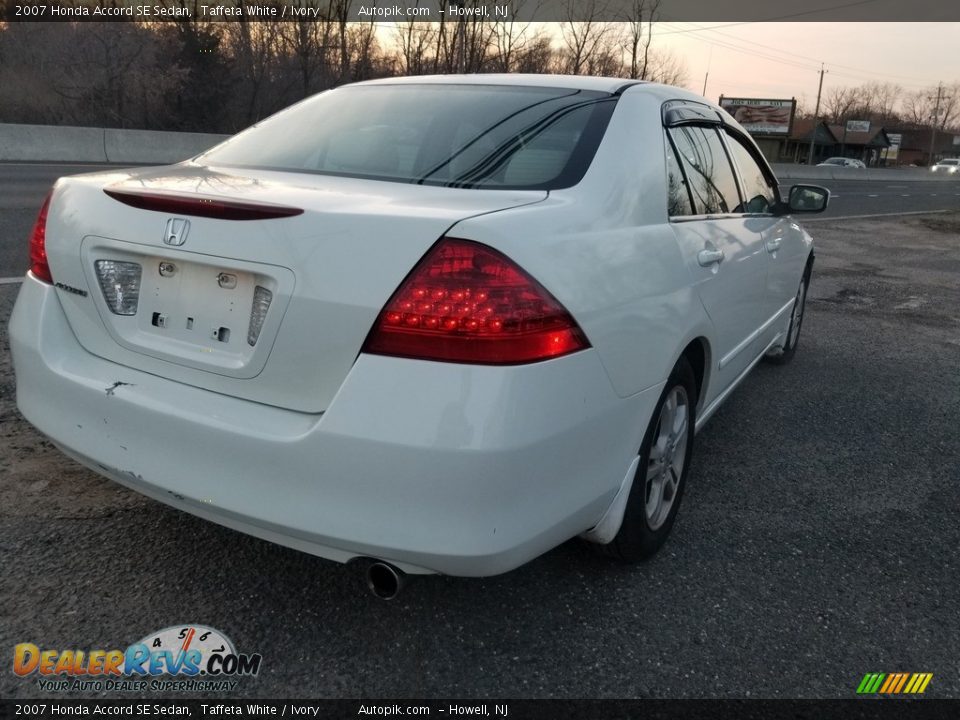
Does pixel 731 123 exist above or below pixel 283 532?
above

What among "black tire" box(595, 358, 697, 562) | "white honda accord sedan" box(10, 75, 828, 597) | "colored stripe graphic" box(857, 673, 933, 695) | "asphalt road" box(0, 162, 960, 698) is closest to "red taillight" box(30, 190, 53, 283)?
"white honda accord sedan" box(10, 75, 828, 597)

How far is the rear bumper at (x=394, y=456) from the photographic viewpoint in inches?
71.2

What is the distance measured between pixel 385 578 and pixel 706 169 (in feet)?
7.22

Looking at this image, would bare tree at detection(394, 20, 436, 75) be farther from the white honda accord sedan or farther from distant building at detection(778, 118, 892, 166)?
distant building at detection(778, 118, 892, 166)

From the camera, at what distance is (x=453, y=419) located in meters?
1.79

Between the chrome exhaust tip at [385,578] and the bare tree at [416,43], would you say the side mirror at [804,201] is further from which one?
the bare tree at [416,43]

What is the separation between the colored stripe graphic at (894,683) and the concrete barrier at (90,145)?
66.1ft

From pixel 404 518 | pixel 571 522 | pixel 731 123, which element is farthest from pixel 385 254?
pixel 731 123

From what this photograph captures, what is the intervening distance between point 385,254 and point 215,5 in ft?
112

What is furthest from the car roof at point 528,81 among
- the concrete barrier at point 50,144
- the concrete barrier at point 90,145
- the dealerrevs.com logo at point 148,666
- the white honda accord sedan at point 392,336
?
the concrete barrier at point 50,144

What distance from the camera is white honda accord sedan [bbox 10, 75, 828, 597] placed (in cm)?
184

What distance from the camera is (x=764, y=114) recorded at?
273 ft

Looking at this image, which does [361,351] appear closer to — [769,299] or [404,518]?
[404,518]

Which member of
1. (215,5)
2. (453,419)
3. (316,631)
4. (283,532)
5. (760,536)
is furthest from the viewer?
(215,5)
